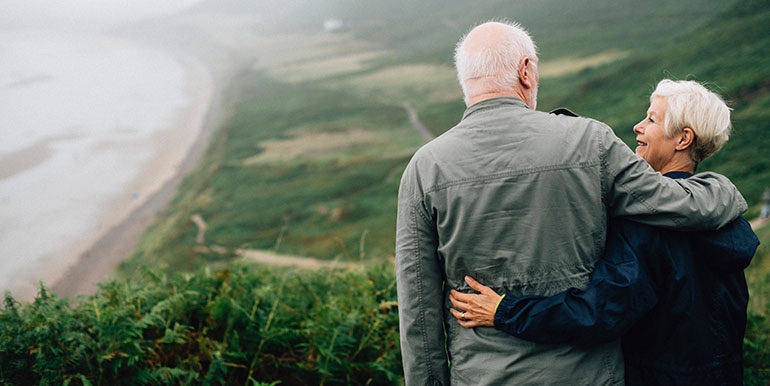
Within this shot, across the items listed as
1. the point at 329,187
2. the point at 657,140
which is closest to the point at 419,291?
the point at 657,140

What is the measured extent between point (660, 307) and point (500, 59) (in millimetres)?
1171

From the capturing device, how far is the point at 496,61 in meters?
2.17

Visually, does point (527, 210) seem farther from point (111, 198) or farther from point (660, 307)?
point (111, 198)

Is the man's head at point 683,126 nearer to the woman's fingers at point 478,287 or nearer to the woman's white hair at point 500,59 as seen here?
the woman's white hair at point 500,59

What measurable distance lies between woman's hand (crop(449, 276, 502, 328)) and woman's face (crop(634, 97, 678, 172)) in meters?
1.04

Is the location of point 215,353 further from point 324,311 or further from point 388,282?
point 388,282

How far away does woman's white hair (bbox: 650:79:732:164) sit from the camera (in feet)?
7.95

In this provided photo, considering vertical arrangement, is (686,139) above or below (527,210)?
above

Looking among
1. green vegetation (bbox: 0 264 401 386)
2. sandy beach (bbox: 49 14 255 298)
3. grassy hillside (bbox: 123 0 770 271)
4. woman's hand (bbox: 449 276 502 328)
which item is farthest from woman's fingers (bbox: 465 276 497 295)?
sandy beach (bbox: 49 14 255 298)

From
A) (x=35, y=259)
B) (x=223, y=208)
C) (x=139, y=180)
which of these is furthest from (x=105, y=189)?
(x=35, y=259)

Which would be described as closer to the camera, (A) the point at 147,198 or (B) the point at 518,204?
(B) the point at 518,204

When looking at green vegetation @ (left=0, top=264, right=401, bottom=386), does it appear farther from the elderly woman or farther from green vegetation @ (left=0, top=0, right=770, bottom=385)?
the elderly woman

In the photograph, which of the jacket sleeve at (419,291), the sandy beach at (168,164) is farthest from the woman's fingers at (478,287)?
the sandy beach at (168,164)

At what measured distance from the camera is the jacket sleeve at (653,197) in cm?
207
